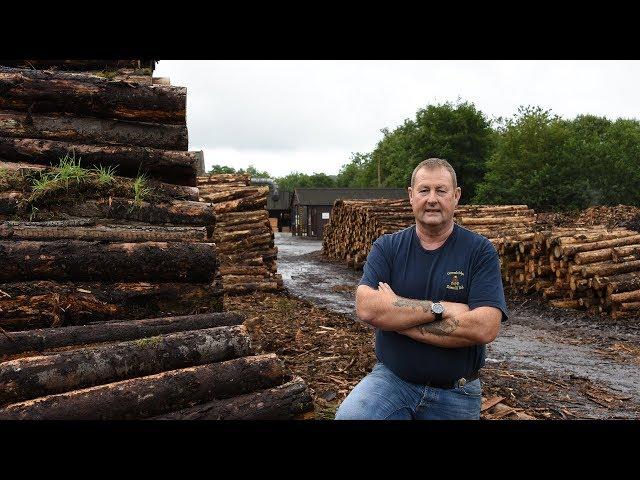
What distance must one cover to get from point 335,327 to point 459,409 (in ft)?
18.3

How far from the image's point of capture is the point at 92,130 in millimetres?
4703

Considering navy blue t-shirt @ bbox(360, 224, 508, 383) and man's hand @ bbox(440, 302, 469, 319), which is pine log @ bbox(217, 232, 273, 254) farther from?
man's hand @ bbox(440, 302, 469, 319)

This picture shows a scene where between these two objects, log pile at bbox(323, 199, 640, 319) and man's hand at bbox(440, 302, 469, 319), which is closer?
man's hand at bbox(440, 302, 469, 319)

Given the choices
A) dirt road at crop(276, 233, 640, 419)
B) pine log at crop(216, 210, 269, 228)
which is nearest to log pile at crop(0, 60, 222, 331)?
dirt road at crop(276, 233, 640, 419)

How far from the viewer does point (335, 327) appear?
8547 millimetres

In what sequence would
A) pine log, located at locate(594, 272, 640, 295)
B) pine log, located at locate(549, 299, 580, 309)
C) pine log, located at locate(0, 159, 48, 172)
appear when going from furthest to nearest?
pine log, located at locate(549, 299, 580, 309) < pine log, located at locate(594, 272, 640, 295) < pine log, located at locate(0, 159, 48, 172)

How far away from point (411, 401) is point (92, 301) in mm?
2207

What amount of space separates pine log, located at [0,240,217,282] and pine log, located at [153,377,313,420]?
1179 mm

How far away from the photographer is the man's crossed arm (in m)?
2.96

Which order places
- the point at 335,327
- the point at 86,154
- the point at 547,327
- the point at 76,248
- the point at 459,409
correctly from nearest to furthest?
the point at 459,409, the point at 76,248, the point at 86,154, the point at 335,327, the point at 547,327

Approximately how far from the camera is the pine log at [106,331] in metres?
3.09
